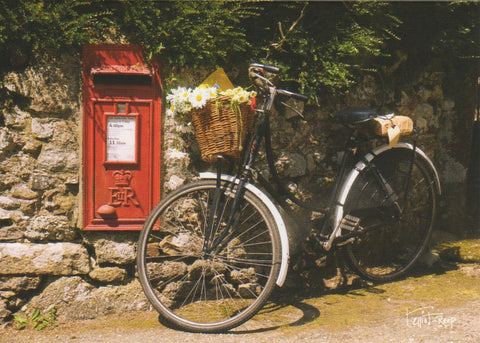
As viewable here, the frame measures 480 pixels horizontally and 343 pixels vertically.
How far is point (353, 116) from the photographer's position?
386 centimetres

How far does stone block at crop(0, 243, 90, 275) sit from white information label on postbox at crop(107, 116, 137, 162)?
70 cm

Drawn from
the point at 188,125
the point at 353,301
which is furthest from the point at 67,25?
the point at 353,301

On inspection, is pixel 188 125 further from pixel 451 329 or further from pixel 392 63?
pixel 451 329

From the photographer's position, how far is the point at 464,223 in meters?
5.21

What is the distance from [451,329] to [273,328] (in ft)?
3.70

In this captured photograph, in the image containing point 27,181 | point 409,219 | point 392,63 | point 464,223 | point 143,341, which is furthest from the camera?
point 464,223

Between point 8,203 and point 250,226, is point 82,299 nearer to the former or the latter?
point 8,203

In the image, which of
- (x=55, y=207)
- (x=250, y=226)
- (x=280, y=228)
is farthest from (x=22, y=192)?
(x=280, y=228)

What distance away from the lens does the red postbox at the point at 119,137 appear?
12.1 ft

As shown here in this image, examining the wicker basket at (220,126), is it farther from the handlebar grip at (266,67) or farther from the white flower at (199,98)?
the handlebar grip at (266,67)

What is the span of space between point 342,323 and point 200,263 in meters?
1.09

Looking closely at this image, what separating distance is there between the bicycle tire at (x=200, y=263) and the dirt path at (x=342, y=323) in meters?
0.21
